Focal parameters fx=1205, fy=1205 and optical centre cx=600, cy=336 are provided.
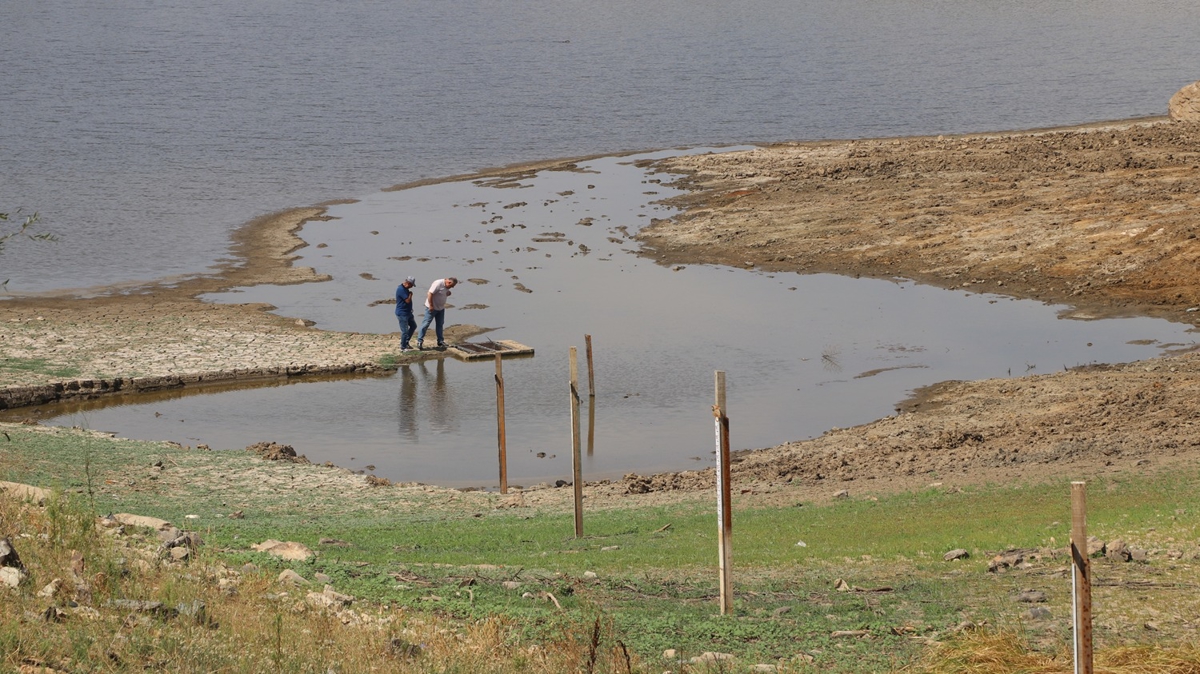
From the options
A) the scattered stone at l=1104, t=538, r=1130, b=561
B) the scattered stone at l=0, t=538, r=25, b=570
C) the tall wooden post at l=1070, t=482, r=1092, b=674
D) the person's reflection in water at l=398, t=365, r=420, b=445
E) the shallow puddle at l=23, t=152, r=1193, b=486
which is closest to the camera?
the tall wooden post at l=1070, t=482, r=1092, b=674

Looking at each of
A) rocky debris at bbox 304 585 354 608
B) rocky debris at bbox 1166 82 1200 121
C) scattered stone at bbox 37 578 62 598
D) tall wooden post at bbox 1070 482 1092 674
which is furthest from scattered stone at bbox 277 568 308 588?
rocky debris at bbox 1166 82 1200 121

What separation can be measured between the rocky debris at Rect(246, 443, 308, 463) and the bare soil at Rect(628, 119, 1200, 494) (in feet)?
19.9

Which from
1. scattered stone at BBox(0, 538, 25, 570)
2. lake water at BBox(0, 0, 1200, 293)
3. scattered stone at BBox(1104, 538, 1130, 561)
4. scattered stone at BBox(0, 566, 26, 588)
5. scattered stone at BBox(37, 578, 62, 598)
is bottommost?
scattered stone at BBox(1104, 538, 1130, 561)

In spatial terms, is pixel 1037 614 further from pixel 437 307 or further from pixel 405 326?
pixel 405 326

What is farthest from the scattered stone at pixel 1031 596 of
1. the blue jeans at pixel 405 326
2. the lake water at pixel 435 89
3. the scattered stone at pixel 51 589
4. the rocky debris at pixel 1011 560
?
the lake water at pixel 435 89

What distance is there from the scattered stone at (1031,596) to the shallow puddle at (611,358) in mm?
10435

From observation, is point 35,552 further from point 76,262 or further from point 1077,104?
point 1077,104

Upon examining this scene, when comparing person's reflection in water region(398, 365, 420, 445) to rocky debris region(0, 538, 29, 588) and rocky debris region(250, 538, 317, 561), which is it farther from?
rocky debris region(0, 538, 29, 588)

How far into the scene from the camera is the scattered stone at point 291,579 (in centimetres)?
975

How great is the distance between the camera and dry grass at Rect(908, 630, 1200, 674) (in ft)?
25.0

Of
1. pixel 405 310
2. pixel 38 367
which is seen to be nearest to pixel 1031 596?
pixel 405 310

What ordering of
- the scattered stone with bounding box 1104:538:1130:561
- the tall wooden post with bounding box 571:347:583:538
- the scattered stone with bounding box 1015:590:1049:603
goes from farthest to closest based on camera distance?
1. the tall wooden post with bounding box 571:347:583:538
2. the scattered stone with bounding box 1104:538:1130:561
3. the scattered stone with bounding box 1015:590:1049:603

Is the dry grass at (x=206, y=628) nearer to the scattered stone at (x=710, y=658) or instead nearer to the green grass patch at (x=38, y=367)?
the scattered stone at (x=710, y=658)

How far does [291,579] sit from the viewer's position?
9.84m
